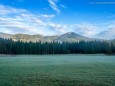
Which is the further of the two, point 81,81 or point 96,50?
point 96,50

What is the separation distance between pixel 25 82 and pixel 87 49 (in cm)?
11383

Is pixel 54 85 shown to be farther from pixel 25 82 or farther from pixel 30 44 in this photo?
pixel 30 44

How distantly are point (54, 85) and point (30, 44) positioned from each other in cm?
11429

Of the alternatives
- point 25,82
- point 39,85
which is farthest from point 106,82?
point 25,82

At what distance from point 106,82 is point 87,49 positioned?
11276cm

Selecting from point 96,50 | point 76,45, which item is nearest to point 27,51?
point 76,45

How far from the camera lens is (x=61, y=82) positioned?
58.9 feet

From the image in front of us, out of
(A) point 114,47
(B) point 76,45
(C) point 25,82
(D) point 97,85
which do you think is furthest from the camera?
(B) point 76,45

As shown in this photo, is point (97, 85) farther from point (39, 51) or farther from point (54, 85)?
point (39, 51)

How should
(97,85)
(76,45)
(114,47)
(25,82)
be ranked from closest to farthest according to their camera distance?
(97,85), (25,82), (114,47), (76,45)

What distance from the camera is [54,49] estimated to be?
13212 cm

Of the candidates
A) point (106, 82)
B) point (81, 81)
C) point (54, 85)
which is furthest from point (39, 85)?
point (106, 82)

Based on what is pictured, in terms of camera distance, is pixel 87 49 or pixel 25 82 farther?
pixel 87 49

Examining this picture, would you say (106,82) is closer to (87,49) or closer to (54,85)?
(54,85)
